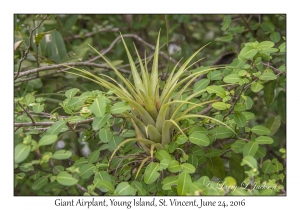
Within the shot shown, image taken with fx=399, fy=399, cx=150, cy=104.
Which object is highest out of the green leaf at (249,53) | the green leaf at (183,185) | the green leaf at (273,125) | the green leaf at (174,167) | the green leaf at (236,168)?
the green leaf at (249,53)

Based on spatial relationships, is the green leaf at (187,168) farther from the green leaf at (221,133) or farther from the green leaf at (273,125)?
the green leaf at (273,125)

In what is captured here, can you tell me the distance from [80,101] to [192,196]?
49 centimetres

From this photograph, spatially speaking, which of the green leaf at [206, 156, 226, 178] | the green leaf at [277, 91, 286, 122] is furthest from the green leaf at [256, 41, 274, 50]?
the green leaf at [277, 91, 286, 122]

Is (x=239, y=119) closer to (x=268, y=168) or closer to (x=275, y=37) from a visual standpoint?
(x=268, y=168)

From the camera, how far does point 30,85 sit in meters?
1.92

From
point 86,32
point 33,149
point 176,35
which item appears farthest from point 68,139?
point 33,149

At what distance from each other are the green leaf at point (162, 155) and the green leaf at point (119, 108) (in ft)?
0.61

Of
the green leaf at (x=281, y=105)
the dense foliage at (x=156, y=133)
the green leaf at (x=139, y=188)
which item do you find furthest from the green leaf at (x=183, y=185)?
the green leaf at (x=281, y=105)

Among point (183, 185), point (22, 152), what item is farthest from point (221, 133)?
point (22, 152)

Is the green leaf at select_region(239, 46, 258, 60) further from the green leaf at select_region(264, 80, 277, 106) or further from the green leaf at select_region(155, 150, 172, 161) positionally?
the green leaf at select_region(264, 80, 277, 106)

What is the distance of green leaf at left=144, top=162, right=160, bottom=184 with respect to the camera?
1220 millimetres

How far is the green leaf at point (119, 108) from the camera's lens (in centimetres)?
121

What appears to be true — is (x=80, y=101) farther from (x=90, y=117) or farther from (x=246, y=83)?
(x=246, y=83)
